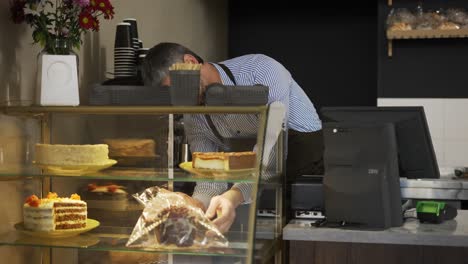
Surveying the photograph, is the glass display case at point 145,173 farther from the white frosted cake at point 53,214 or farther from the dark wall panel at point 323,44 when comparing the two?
the dark wall panel at point 323,44

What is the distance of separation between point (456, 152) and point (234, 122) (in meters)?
2.95

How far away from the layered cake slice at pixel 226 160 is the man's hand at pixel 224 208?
0.24 feet

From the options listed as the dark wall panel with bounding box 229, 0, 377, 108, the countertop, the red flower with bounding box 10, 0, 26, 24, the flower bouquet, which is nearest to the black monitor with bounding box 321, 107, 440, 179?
the countertop

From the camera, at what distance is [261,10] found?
216 inches

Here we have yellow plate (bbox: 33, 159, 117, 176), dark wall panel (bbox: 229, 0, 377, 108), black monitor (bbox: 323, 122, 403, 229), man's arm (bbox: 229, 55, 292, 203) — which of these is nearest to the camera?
yellow plate (bbox: 33, 159, 117, 176)

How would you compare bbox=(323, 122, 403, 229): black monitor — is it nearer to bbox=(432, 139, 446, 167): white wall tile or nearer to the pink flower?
the pink flower

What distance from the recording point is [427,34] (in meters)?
4.52

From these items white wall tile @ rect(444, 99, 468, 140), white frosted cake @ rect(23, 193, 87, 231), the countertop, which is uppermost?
white wall tile @ rect(444, 99, 468, 140)

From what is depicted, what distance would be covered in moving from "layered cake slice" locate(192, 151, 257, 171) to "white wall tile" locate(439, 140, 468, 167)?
2960 mm

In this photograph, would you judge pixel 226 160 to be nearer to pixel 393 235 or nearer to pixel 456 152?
pixel 393 235

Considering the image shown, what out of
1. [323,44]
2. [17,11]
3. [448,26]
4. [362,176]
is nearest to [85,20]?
[17,11]

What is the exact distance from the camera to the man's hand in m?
2.07

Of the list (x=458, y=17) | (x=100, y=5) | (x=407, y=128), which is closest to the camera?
(x=100, y=5)

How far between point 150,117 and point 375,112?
3.02 ft
